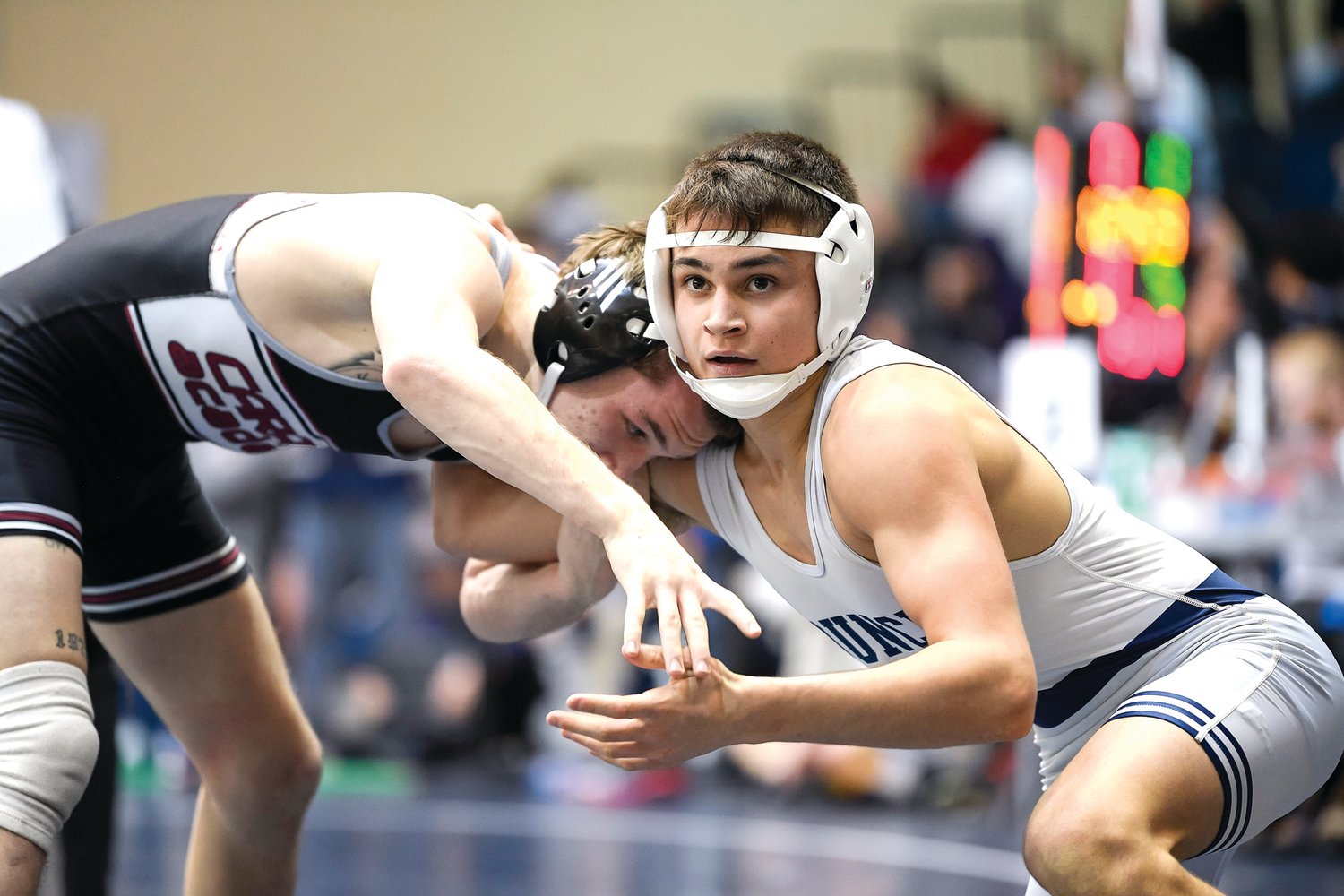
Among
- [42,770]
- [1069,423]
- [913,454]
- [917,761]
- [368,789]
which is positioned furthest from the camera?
[368,789]

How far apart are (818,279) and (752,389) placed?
0.21 meters

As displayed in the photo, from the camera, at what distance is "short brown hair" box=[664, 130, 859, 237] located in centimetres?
257

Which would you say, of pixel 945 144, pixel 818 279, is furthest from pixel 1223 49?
pixel 818 279

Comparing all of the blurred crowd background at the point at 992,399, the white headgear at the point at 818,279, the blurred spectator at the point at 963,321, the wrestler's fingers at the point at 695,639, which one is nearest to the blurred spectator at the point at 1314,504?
the blurred crowd background at the point at 992,399

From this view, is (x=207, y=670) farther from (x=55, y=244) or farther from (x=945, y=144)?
(x=945, y=144)

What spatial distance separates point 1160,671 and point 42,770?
74.3 inches

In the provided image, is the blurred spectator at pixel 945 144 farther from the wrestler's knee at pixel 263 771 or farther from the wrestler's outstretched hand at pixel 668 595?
the wrestler's outstretched hand at pixel 668 595

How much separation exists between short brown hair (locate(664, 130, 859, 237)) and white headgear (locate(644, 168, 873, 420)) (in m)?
0.02

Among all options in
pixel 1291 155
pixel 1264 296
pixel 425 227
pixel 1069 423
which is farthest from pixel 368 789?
pixel 1291 155

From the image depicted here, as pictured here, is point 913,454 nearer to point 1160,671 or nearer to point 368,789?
point 1160,671

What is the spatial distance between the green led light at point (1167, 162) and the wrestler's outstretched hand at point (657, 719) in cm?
528

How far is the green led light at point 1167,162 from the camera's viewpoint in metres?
6.80

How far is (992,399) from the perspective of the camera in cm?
790

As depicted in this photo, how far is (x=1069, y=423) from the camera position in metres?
6.09
